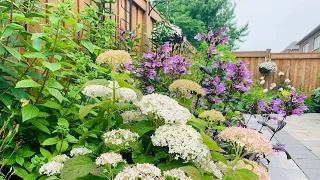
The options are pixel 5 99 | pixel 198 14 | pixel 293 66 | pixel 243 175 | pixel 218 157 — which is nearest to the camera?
pixel 243 175

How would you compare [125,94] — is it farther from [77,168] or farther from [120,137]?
[77,168]

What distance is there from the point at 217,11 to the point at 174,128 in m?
15.3

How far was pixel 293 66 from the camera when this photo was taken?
25.9 feet

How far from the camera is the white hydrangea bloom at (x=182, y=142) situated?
31.5 inches

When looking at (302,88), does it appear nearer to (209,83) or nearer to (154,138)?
(209,83)

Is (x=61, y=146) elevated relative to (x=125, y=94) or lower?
lower

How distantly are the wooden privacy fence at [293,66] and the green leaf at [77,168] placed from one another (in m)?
7.79

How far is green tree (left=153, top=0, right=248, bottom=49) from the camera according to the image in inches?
535

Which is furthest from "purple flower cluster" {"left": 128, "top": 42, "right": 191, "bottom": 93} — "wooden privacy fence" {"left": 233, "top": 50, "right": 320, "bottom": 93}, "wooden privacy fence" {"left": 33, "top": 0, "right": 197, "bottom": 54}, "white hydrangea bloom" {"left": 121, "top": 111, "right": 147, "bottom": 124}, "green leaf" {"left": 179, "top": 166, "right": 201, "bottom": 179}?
"wooden privacy fence" {"left": 233, "top": 50, "right": 320, "bottom": 93}

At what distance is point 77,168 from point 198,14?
48.7 ft

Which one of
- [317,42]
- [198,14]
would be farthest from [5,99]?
[317,42]

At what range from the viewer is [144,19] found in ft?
12.0

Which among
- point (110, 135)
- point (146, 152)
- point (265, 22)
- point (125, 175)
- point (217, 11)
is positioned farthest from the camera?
point (265, 22)

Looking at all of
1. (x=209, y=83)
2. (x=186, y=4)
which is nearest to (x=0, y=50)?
(x=209, y=83)
